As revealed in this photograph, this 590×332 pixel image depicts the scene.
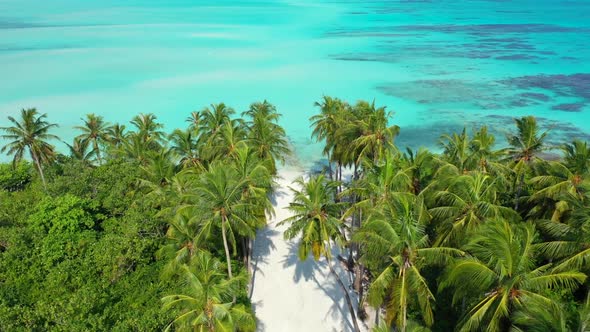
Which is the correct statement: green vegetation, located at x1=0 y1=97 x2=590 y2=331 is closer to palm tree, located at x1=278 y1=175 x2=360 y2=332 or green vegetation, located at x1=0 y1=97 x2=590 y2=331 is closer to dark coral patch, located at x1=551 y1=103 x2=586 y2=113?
palm tree, located at x1=278 y1=175 x2=360 y2=332

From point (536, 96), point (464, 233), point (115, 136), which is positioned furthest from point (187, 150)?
point (536, 96)

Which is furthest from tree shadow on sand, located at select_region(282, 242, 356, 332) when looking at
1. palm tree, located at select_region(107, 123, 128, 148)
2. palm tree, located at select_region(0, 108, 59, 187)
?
palm tree, located at select_region(0, 108, 59, 187)

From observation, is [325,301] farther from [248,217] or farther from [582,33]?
[582,33]

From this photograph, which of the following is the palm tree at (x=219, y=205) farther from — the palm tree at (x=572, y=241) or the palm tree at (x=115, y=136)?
the palm tree at (x=115, y=136)

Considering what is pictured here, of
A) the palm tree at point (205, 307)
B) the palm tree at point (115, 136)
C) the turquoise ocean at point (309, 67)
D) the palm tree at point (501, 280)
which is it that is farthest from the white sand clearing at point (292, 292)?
the turquoise ocean at point (309, 67)

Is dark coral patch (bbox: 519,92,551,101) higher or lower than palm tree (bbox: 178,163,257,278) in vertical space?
lower

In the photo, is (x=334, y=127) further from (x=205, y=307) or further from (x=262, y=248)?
(x=205, y=307)
